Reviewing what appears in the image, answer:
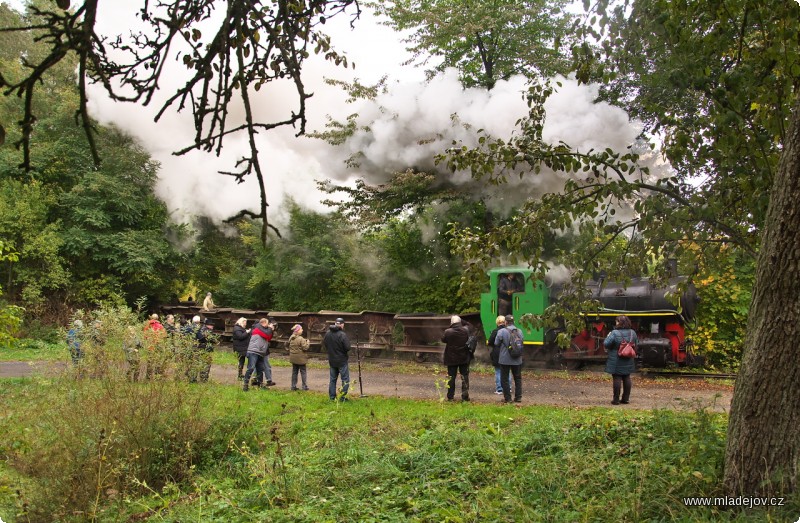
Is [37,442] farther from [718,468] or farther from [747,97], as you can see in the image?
[747,97]

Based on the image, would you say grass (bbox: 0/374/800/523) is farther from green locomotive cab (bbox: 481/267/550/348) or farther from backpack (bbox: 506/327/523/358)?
green locomotive cab (bbox: 481/267/550/348)

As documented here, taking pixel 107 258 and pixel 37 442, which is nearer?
pixel 37 442

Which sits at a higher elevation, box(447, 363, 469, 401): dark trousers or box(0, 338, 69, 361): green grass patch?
box(447, 363, 469, 401): dark trousers

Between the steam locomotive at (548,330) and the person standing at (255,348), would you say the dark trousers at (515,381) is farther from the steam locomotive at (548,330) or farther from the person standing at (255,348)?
the person standing at (255,348)

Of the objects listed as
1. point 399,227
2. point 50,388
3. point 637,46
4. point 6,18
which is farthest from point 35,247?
point 637,46

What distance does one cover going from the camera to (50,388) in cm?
771

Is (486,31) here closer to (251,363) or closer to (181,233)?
(251,363)

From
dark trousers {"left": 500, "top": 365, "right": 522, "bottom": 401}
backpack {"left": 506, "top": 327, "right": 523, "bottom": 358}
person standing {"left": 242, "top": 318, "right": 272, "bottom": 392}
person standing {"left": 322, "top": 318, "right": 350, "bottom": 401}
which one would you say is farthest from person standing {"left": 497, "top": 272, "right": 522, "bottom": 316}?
person standing {"left": 242, "top": 318, "right": 272, "bottom": 392}

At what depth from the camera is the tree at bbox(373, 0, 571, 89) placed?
1678cm

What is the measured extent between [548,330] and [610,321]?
1529 millimetres

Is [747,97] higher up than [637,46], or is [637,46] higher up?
[637,46]

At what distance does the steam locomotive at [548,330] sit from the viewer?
14148 millimetres

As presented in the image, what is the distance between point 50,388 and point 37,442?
105 centimetres

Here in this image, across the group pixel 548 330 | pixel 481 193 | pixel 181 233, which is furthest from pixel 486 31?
pixel 181 233
